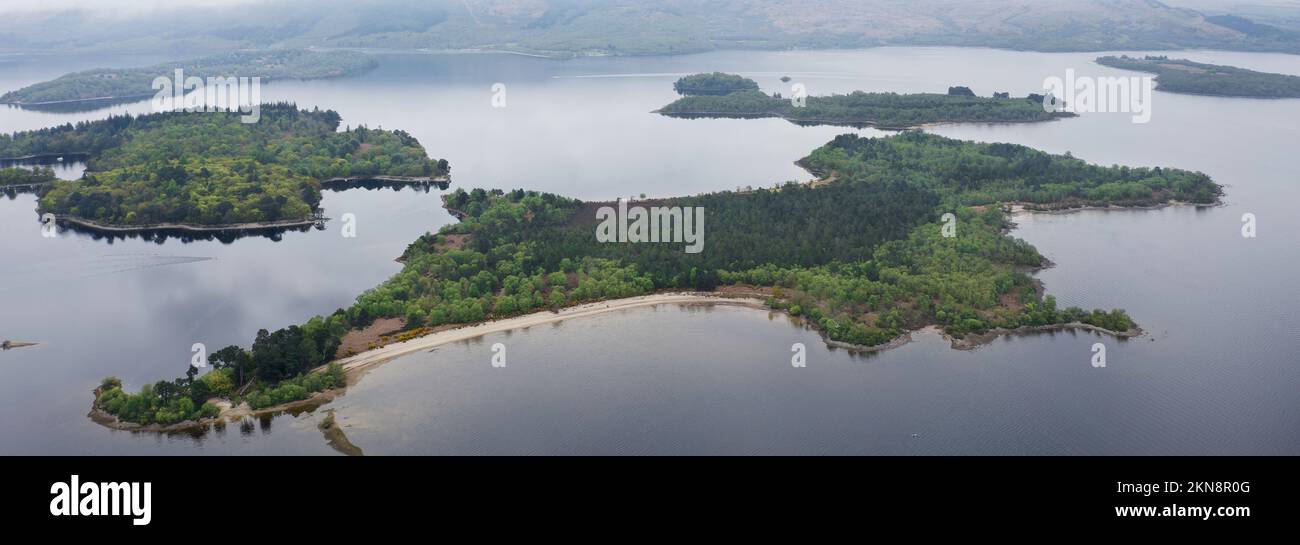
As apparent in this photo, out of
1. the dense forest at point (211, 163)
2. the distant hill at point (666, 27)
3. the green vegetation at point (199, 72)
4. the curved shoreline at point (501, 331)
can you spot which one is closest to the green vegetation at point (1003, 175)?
the curved shoreline at point (501, 331)

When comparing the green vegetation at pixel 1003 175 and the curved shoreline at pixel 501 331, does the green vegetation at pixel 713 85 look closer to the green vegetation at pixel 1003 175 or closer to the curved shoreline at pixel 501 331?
the green vegetation at pixel 1003 175

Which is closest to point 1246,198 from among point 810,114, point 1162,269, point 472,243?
point 1162,269

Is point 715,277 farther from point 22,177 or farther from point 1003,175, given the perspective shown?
point 22,177

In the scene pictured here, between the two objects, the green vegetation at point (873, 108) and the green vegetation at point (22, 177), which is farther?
the green vegetation at point (873, 108)

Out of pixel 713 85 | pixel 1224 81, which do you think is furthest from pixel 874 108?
pixel 1224 81

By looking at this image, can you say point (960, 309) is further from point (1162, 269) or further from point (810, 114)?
point (810, 114)

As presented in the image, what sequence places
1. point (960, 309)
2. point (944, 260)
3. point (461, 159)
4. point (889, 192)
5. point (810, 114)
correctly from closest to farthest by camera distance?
point (960, 309), point (944, 260), point (889, 192), point (461, 159), point (810, 114)
